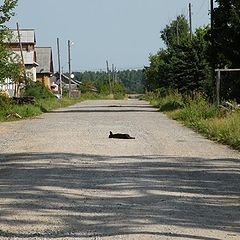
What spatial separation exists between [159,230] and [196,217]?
2.91ft

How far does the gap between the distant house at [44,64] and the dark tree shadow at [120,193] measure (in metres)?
78.9

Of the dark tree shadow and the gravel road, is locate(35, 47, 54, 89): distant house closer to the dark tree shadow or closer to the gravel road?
the gravel road

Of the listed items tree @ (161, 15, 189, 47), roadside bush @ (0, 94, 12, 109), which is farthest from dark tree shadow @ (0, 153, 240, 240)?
tree @ (161, 15, 189, 47)

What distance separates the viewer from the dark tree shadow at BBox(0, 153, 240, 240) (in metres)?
7.60

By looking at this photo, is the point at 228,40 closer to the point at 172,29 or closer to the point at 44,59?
the point at 172,29

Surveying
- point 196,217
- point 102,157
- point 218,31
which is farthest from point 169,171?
point 218,31

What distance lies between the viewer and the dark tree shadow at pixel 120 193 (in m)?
7.60

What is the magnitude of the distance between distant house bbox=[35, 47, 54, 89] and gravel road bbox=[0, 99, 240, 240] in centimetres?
7646

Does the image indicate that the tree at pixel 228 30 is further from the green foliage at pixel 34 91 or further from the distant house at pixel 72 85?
the distant house at pixel 72 85

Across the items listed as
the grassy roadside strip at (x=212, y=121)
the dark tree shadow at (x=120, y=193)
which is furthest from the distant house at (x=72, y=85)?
the dark tree shadow at (x=120, y=193)

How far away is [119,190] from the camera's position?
9.91 metres

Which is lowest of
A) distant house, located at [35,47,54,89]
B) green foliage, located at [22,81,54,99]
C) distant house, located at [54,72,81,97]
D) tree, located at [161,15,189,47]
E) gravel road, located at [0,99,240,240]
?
distant house, located at [54,72,81,97]

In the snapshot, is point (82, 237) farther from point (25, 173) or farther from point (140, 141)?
point (140, 141)

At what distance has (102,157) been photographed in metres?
14.2
